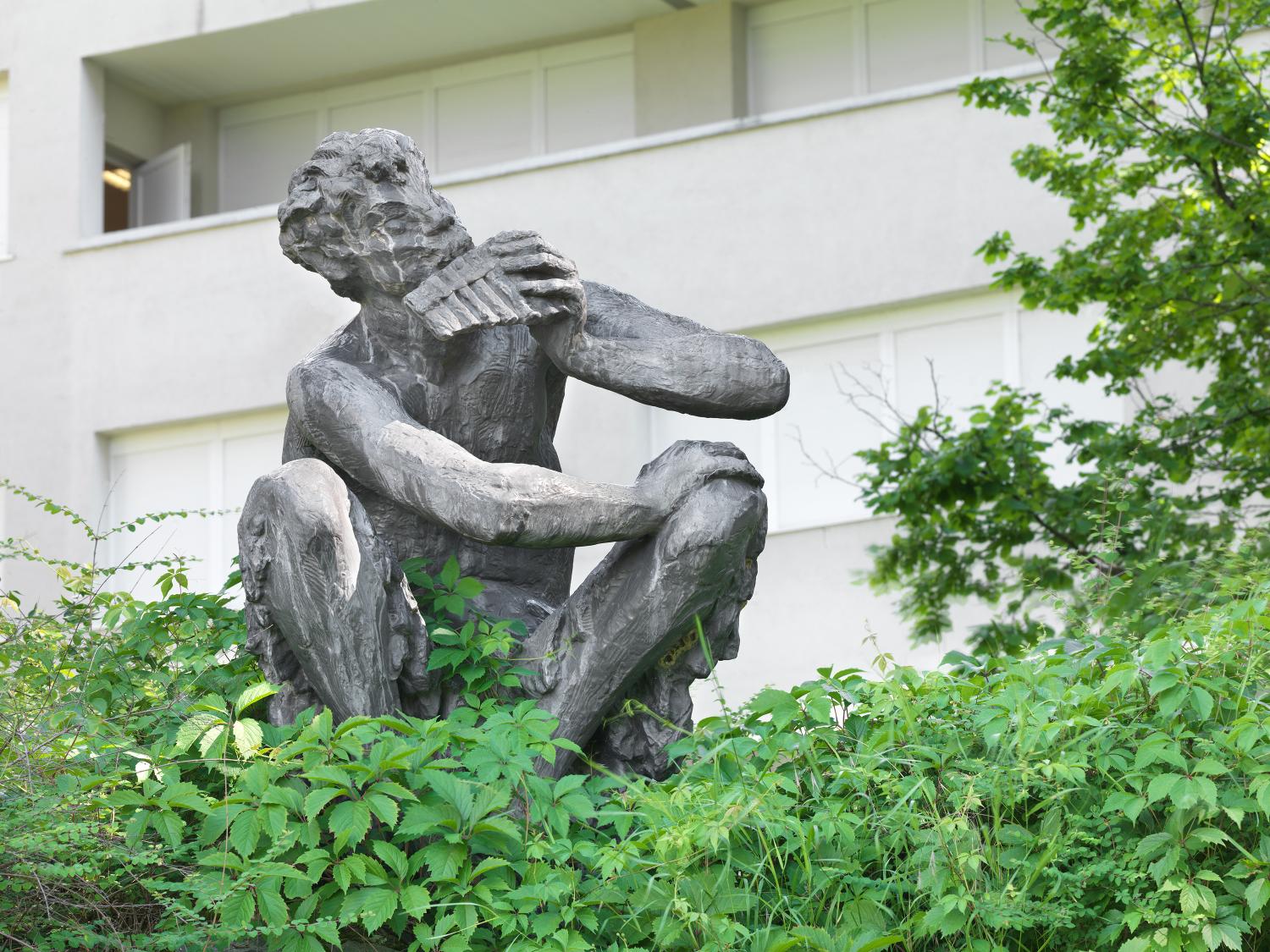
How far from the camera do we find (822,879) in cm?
491

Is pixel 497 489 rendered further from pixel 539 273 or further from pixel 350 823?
pixel 350 823

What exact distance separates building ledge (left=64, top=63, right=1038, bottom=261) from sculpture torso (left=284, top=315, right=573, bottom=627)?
1069cm

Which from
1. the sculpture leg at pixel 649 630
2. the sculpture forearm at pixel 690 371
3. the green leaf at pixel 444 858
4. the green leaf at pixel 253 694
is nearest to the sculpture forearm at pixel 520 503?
the sculpture leg at pixel 649 630

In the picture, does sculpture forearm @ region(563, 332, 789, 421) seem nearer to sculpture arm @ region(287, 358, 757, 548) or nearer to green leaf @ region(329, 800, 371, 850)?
sculpture arm @ region(287, 358, 757, 548)

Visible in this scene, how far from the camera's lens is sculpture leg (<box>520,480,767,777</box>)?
5391mm

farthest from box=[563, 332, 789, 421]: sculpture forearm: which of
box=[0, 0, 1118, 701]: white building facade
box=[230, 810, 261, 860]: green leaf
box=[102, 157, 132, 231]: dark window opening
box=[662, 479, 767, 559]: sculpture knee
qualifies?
box=[102, 157, 132, 231]: dark window opening

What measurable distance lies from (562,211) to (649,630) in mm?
13039

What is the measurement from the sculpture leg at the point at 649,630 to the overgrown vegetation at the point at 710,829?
7.3 inches

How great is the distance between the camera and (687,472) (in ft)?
17.8

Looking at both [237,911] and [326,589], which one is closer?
[237,911]

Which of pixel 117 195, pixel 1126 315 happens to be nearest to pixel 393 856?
pixel 1126 315

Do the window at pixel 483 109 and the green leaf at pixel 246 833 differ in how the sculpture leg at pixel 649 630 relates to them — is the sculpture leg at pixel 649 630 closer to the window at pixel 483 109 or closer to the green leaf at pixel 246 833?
the green leaf at pixel 246 833

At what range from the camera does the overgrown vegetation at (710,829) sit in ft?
15.5

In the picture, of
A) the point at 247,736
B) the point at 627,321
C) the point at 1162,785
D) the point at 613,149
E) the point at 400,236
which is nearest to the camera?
the point at 1162,785
